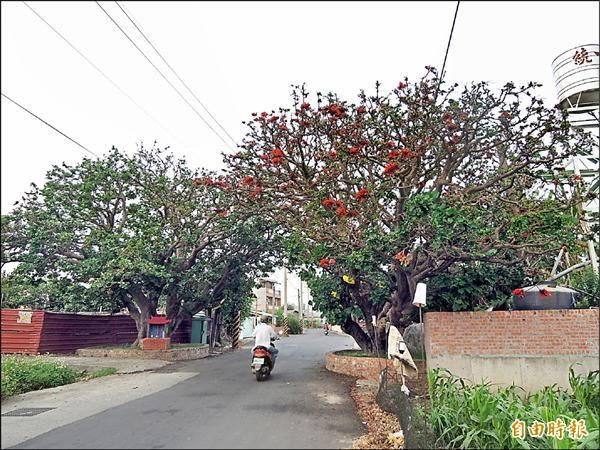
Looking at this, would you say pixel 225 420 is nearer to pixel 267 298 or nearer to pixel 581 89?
pixel 581 89

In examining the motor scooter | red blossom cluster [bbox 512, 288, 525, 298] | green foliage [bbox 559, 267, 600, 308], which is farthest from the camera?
green foliage [bbox 559, 267, 600, 308]

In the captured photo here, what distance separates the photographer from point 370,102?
8789 millimetres

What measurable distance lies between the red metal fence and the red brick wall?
6.12 meters

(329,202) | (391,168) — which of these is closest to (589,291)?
(391,168)

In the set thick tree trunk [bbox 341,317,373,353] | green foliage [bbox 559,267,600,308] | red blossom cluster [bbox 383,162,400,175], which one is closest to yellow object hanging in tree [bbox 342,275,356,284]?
thick tree trunk [bbox 341,317,373,353]

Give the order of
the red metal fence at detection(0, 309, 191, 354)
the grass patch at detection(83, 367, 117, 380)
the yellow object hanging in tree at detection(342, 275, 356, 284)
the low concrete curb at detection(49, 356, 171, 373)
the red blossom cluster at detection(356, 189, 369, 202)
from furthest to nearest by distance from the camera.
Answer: the low concrete curb at detection(49, 356, 171, 373)
the yellow object hanging in tree at detection(342, 275, 356, 284)
the grass patch at detection(83, 367, 117, 380)
the red blossom cluster at detection(356, 189, 369, 202)
the red metal fence at detection(0, 309, 191, 354)

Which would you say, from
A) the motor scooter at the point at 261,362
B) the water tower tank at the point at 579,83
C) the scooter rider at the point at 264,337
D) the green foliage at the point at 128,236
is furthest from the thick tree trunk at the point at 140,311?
the water tower tank at the point at 579,83

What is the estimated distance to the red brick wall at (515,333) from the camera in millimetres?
6910

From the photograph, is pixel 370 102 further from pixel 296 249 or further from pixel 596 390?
pixel 596 390

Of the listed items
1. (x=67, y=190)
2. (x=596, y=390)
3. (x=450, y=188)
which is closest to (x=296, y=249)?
(x=450, y=188)

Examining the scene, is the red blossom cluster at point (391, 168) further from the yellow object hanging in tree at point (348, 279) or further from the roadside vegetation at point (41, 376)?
the roadside vegetation at point (41, 376)

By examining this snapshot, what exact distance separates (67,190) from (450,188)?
38.3ft

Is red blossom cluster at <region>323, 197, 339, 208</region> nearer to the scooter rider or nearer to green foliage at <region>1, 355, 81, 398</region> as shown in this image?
the scooter rider

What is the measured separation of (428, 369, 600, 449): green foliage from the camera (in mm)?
4395
